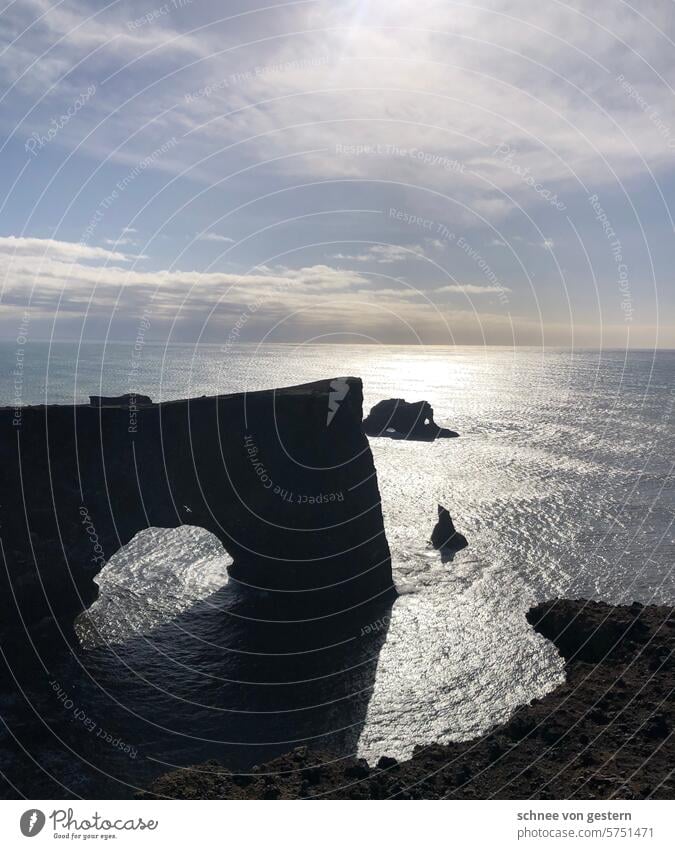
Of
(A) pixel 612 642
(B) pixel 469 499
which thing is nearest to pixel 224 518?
(A) pixel 612 642

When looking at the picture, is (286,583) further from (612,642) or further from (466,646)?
(612,642)

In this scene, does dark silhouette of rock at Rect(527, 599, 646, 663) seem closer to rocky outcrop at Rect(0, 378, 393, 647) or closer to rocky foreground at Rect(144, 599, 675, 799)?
rocky foreground at Rect(144, 599, 675, 799)

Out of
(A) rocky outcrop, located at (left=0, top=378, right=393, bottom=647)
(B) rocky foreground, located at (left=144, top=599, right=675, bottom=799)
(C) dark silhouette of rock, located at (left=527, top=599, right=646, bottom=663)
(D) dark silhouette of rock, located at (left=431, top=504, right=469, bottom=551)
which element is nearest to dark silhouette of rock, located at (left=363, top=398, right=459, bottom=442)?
(D) dark silhouette of rock, located at (left=431, top=504, right=469, bottom=551)

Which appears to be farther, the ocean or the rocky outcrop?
the rocky outcrop

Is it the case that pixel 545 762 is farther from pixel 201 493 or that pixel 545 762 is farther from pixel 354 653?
pixel 201 493

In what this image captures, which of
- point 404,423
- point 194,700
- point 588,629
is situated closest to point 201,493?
point 194,700

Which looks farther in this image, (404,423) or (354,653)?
(404,423)

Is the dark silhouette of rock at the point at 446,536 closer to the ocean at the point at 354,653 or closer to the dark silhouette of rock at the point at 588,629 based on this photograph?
the ocean at the point at 354,653
